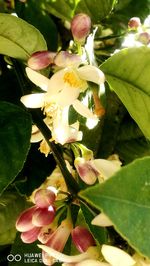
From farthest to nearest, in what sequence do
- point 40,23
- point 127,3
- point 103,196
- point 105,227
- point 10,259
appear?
point 127,3, point 40,23, point 10,259, point 105,227, point 103,196

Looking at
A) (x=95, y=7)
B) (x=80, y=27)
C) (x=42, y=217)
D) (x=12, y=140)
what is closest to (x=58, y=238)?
(x=42, y=217)

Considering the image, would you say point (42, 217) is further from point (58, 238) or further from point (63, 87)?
point (63, 87)

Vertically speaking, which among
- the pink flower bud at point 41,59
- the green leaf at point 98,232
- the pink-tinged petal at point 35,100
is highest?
the pink flower bud at point 41,59

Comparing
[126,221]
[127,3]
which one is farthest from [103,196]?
[127,3]

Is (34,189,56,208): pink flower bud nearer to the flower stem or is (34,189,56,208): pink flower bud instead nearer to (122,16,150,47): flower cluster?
the flower stem

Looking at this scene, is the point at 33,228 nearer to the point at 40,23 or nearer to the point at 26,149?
the point at 26,149

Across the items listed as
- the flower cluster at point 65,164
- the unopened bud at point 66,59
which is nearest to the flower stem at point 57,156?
the flower cluster at point 65,164

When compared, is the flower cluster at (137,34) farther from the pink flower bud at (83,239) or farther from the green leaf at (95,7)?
the pink flower bud at (83,239)
